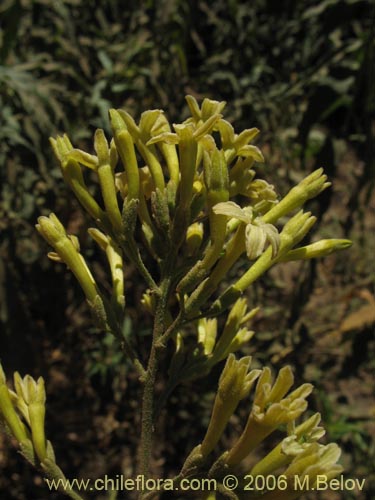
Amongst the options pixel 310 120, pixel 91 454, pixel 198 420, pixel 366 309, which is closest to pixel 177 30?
pixel 310 120

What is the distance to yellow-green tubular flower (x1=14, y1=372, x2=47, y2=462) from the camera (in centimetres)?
137

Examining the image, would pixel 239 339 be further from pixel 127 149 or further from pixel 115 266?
pixel 127 149

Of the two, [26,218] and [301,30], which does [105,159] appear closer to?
[26,218]

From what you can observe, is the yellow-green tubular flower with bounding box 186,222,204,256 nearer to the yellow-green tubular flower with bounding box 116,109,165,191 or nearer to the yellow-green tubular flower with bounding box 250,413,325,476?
the yellow-green tubular flower with bounding box 116,109,165,191

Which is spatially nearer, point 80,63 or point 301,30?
point 80,63

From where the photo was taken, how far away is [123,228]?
1.33m

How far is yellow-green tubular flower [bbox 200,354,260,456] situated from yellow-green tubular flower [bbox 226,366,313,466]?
0.10ft

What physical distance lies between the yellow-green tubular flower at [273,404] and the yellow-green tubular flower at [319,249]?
267mm

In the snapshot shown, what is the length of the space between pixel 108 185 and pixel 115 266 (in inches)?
8.8

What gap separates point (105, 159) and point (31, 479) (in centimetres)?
222

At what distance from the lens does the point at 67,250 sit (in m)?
1.39

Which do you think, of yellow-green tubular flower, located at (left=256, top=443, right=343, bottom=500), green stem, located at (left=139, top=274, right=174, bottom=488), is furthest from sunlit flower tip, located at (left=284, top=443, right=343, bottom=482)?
green stem, located at (left=139, top=274, right=174, bottom=488)

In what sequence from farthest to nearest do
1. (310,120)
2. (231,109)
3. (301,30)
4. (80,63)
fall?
(301,30) → (231,109) → (80,63) → (310,120)

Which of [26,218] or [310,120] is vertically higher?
[310,120]
